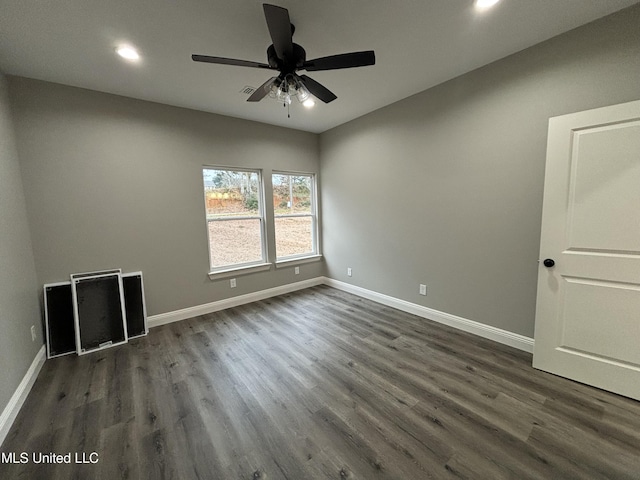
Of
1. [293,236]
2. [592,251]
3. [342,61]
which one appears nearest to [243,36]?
[342,61]

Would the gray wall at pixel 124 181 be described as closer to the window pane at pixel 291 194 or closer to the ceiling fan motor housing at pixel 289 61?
the window pane at pixel 291 194

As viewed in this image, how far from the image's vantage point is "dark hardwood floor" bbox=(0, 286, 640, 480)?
54.5 inches

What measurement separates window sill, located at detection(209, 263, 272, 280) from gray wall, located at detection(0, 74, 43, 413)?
169 centimetres

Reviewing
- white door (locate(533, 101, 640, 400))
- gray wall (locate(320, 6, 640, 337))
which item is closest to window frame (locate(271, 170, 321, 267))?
gray wall (locate(320, 6, 640, 337))

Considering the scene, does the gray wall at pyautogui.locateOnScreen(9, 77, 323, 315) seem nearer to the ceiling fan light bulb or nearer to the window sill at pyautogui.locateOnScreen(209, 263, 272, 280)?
the window sill at pyautogui.locateOnScreen(209, 263, 272, 280)

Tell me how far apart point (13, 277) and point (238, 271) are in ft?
7.11

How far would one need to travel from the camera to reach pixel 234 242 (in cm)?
387

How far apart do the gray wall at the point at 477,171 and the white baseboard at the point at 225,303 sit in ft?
3.93

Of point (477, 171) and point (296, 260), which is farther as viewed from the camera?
point (296, 260)

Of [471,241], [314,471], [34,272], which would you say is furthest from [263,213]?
[314,471]

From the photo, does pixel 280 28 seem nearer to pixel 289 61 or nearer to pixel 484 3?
pixel 289 61

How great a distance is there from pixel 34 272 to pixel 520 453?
13.6ft

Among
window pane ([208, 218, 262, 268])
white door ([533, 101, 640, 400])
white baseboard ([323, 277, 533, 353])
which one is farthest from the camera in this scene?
window pane ([208, 218, 262, 268])

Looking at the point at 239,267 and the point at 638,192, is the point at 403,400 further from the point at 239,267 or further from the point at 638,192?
the point at 239,267
